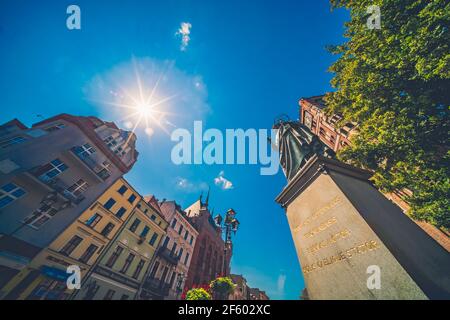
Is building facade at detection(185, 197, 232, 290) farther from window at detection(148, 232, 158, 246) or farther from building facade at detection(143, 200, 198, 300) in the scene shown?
window at detection(148, 232, 158, 246)

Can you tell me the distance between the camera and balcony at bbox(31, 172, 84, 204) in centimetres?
1492

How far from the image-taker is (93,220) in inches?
715

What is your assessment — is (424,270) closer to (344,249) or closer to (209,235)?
(344,249)

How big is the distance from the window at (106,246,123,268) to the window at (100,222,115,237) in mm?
2049

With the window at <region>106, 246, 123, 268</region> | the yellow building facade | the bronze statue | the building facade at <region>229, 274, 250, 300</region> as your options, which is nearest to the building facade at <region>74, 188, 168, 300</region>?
the window at <region>106, 246, 123, 268</region>

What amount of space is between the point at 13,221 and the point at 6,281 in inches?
152

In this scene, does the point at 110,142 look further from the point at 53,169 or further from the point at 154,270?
the point at 154,270

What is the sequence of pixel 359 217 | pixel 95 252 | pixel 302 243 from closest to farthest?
pixel 359 217, pixel 302 243, pixel 95 252

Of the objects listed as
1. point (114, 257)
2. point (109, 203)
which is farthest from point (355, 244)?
point (109, 203)

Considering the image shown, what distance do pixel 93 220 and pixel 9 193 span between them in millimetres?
6535

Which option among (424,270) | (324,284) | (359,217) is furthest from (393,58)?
(324,284)

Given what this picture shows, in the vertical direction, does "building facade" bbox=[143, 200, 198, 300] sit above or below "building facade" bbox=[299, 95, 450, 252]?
below
